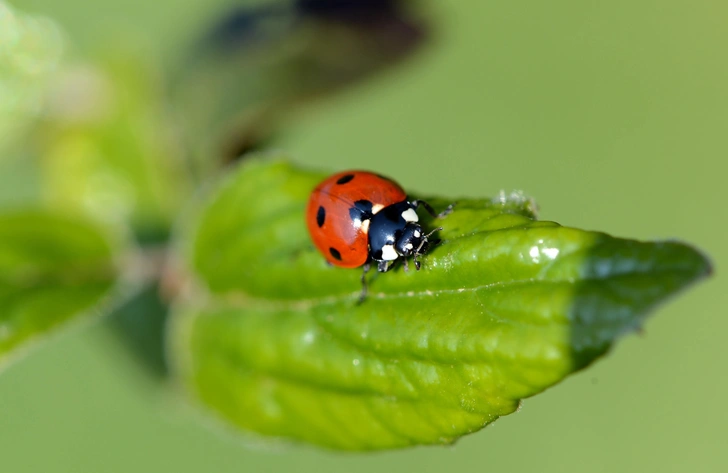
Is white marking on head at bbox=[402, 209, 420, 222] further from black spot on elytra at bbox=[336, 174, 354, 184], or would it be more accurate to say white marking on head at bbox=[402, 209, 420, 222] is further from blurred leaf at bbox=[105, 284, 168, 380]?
blurred leaf at bbox=[105, 284, 168, 380]

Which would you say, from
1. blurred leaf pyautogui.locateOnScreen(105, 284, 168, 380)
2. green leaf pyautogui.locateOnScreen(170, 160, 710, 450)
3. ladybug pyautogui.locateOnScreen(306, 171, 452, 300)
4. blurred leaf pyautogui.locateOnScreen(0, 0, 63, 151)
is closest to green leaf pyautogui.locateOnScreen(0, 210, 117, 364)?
green leaf pyautogui.locateOnScreen(170, 160, 710, 450)

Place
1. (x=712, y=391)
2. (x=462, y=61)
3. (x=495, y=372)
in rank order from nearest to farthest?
(x=495, y=372)
(x=712, y=391)
(x=462, y=61)

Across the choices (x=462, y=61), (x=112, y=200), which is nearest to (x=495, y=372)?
(x=112, y=200)

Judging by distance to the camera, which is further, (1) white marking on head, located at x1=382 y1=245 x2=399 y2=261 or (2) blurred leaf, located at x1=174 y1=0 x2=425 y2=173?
(2) blurred leaf, located at x1=174 y1=0 x2=425 y2=173

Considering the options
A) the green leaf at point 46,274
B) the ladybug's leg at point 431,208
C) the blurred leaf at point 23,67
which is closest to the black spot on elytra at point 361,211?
the ladybug's leg at point 431,208

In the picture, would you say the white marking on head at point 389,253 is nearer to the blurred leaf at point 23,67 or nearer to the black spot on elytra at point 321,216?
the black spot on elytra at point 321,216

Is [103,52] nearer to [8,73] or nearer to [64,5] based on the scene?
[8,73]
